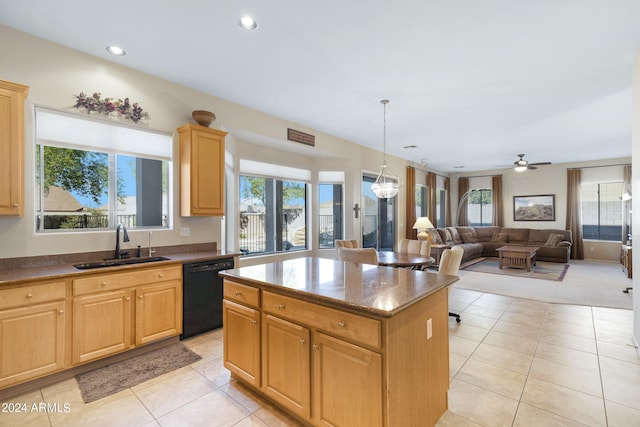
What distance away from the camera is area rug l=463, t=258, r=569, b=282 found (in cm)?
646

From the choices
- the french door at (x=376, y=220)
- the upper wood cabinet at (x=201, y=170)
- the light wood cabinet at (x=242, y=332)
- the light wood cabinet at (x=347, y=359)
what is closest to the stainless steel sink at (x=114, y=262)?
the upper wood cabinet at (x=201, y=170)

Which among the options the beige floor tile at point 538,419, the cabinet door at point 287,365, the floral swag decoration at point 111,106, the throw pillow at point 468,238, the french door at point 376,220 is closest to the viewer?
the cabinet door at point 287,365

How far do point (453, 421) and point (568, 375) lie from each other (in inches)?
53.3

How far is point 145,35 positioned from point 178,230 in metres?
2.09

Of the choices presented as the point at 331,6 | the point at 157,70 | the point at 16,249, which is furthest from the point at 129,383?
the point at 331,6

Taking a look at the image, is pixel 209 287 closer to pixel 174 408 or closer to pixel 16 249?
pixel 174 408

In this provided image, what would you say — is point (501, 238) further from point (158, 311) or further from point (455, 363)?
point (158, 311)

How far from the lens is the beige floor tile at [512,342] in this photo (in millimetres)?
3064

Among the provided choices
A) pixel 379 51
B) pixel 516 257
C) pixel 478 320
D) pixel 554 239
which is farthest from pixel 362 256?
pixel 554 239

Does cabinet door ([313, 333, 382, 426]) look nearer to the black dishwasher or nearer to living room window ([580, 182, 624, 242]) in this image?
the black dishwasher

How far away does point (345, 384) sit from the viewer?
5.39 feet

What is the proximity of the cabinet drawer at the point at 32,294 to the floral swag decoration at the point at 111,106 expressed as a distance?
1.77 m

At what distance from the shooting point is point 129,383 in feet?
8.13

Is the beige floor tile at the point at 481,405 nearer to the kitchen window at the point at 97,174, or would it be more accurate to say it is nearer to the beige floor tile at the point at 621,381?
the beige floor tile at the point at 621,381
